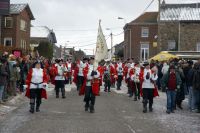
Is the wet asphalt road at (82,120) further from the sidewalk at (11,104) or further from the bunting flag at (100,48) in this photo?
the bunting flag at (100,48)

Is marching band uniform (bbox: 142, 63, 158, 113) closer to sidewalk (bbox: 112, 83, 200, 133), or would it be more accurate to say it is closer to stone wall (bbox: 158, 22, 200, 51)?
sidewalk (bbox: 112, 83, 200, 133)

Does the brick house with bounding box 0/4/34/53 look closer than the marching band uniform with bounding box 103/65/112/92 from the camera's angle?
No

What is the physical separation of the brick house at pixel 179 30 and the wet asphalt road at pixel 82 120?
46411mm

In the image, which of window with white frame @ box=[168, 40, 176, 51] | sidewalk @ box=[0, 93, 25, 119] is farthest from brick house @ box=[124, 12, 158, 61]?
sidewalk @ box=[0, 93, 25, 119]

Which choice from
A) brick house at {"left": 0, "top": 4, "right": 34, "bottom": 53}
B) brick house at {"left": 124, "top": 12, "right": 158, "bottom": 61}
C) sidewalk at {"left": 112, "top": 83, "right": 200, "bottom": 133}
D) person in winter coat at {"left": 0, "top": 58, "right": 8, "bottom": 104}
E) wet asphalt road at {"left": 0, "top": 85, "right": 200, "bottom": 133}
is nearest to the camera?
wet asphalt road at {"left": 0, "top": 85, "right": 200, "bottom": 133}

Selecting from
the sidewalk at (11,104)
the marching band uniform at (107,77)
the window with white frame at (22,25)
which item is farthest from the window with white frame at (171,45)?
the sidewalk at (11,104)

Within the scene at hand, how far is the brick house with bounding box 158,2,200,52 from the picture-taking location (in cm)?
6378

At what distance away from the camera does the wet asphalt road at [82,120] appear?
40.7 feet

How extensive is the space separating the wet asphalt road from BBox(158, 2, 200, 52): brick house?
46.4 meters

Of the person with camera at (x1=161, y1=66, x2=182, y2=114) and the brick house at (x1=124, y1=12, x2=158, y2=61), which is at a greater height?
the brick house at (x1=124, y1=12, x2=158, y2=61)

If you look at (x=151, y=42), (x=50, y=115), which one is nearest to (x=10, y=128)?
(x=50, y=115)

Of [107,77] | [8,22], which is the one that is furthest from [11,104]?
[8,22]

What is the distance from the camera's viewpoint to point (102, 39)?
17188mm

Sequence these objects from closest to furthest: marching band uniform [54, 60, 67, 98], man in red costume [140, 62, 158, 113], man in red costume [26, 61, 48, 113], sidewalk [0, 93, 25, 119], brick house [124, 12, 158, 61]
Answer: man in red costume [26, 61, 48, 113]
sidewalk [0, 93, 25, 119]
man in red costume [140, 62, 158, 113]
marching band uniform [54, 60, 67, 98]
brick house [124, 12, 158, 61]
